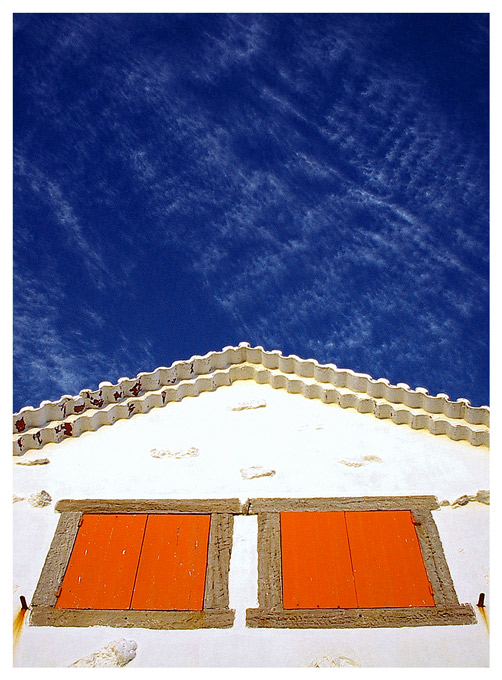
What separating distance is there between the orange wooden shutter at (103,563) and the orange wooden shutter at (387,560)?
198 inches

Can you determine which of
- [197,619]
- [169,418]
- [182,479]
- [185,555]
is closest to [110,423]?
[169,418]

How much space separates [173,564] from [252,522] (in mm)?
2173

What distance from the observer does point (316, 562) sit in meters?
19.6

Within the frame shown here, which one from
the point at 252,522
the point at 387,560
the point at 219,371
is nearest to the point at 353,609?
the point at 387,560

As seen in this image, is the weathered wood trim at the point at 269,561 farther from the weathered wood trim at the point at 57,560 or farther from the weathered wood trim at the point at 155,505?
the weathered wood trim at the point at 57,560

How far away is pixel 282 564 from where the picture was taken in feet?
64.4

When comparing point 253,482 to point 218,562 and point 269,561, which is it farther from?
point 218,562

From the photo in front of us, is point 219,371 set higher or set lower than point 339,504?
higher

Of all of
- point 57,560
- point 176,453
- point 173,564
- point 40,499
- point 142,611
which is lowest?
point 142,611

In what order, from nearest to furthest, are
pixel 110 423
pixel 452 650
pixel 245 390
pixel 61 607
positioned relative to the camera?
1. pixel 452 650
2. pixel 61 607
3. pixel 110 423
4. pixel 245 390

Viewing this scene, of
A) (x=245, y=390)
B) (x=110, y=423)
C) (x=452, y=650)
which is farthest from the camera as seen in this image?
(x=245, y=390)

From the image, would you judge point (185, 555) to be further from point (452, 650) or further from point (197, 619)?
point (452, 650)

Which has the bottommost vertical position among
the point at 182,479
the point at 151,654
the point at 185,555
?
the point at 151,654

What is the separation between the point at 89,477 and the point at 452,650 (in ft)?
31.9
